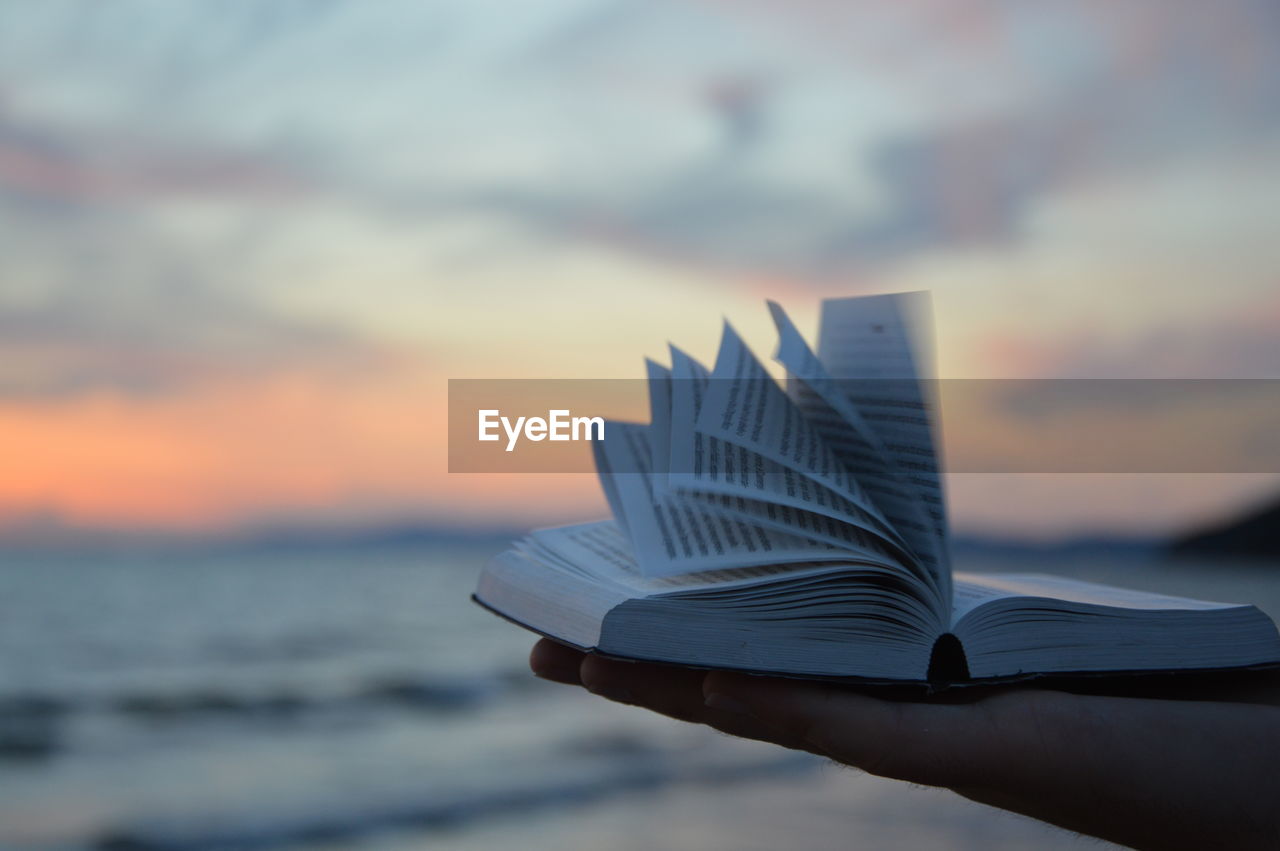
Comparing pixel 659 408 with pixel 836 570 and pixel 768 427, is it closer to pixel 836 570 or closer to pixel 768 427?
pixel 768 427

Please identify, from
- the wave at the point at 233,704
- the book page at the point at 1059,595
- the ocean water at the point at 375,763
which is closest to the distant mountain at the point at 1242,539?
the ocean water at the point at 375,763

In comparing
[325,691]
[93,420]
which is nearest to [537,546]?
[325,691]

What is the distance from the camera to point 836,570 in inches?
46.0

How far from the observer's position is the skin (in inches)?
43.7

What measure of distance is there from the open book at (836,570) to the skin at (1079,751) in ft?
0.15

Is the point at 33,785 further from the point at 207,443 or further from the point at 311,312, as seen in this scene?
the point at 207,443

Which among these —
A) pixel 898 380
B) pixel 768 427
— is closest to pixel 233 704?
pixel 768 427

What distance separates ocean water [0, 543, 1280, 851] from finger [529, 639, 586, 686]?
90cm

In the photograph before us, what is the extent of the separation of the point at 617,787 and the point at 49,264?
13.1m

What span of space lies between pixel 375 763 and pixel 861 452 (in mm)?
5736

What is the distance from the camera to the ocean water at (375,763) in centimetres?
482

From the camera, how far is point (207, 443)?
17734 millimetres

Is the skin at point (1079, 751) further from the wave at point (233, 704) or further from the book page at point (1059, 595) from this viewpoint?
A: the wave at point (233, 704)

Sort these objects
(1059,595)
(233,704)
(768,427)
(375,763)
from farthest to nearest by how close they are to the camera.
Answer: (233,704) → (375,763) → (1059,595) → (768,427)
